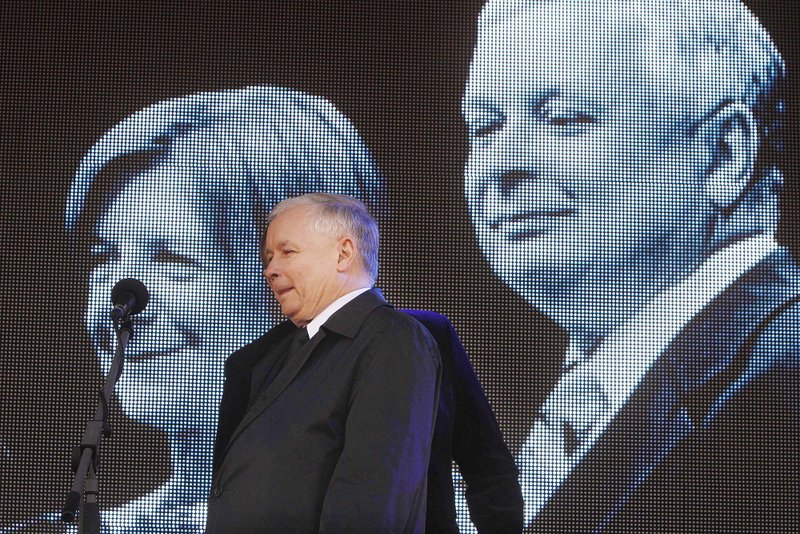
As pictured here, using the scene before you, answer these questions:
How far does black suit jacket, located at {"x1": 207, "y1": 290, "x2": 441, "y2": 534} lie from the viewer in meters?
1.54

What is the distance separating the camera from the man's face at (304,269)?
1849 mm

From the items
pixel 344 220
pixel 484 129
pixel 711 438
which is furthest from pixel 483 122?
pixel 344 220

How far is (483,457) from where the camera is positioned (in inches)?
78.2

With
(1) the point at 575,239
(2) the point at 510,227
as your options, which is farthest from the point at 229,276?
(1) the point at 575,239

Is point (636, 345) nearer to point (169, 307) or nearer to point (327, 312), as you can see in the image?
point (169, 307)

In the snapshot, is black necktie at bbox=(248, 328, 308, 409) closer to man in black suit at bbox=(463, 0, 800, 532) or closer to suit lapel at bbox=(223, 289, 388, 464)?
suit lapel at bbox=(223, 289, 388, 464)

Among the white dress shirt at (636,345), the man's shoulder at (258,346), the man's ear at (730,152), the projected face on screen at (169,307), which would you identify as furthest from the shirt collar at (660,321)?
the man's shoulder at (258,346)

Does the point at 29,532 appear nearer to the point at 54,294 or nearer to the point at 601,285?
the point at 54,294

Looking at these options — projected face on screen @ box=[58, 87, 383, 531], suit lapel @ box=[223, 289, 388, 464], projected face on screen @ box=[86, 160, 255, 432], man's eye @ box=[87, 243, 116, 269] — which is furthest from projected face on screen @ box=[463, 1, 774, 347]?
suit lapel @ box=[223, 289, 388, 464]

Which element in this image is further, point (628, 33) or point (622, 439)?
point (628, 33)

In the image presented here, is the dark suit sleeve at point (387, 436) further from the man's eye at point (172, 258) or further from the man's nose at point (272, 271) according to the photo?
the man's eye at point (172, 258)

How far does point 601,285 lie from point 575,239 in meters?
0.19

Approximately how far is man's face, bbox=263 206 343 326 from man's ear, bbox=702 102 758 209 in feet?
6.56

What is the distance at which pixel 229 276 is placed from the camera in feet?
10.8
